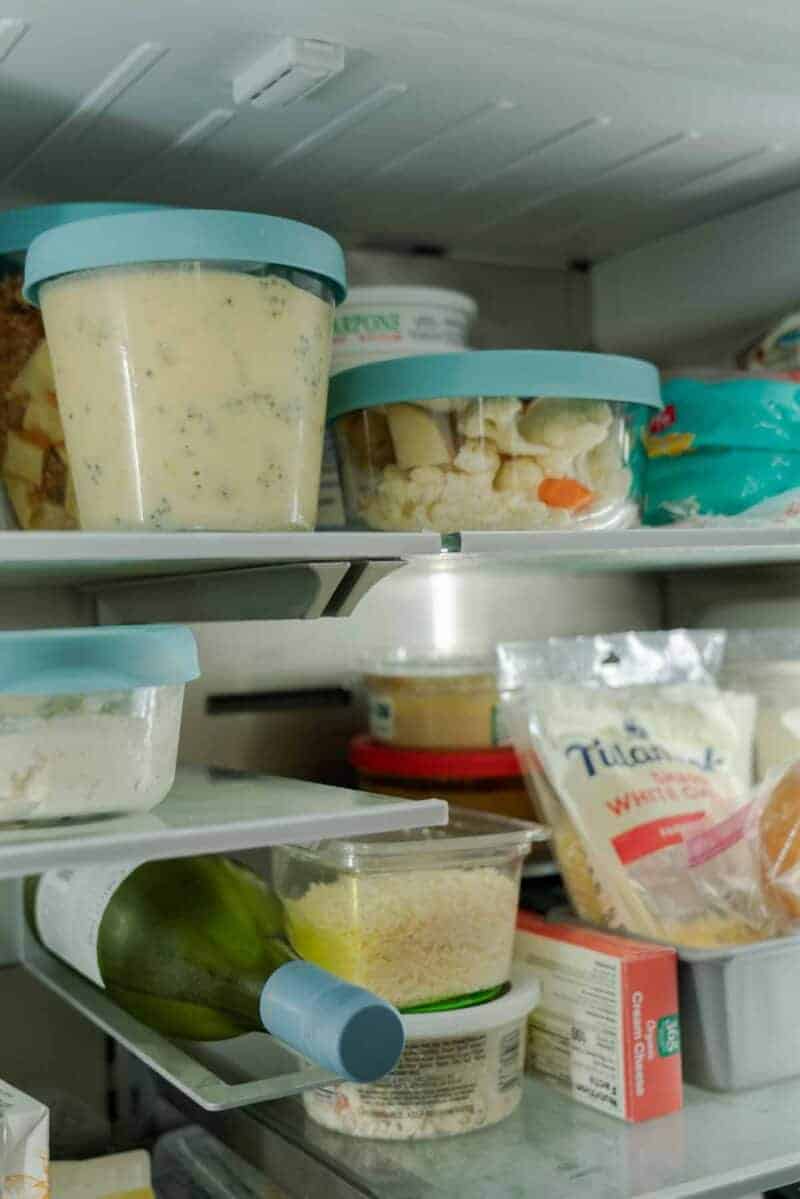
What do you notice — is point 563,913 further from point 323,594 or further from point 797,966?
point 323,594

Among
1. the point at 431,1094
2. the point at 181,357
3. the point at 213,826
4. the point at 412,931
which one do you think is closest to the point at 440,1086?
the point at 431,1094

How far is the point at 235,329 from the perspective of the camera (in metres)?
0.88

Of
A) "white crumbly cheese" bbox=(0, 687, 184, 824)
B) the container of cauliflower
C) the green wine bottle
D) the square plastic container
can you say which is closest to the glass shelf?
"white crumbly cheese" bbox=(0, 687, 184, 824)

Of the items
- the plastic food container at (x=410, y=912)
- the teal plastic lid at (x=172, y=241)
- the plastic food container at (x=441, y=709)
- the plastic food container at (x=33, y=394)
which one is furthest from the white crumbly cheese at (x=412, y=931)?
the teal plastic lid at (x=172, y=241)

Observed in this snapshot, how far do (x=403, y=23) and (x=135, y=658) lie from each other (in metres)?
0.46

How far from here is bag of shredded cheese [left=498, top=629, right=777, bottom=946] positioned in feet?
3.83

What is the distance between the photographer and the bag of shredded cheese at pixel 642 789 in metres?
1.17

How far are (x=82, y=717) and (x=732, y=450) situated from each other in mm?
654

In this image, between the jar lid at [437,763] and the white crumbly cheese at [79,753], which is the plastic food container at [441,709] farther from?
the white crumbly cheese at [79,753]

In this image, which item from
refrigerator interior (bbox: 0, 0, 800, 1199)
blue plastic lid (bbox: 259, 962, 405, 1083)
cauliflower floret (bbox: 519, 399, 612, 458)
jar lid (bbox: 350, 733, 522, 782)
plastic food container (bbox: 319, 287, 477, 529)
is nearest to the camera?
blue plastic lid (bbox: 259, 962, 405, 1083)

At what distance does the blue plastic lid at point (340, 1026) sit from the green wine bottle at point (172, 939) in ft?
0.60

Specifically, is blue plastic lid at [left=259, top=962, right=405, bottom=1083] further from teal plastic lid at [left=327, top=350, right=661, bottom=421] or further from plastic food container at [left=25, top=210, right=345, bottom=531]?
teal plastic lid at [left=327, top=350, right=661, bottom=421]

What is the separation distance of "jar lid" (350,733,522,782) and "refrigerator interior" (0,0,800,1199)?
0.39ft

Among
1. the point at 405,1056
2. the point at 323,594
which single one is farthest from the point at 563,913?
the point at 323,594
